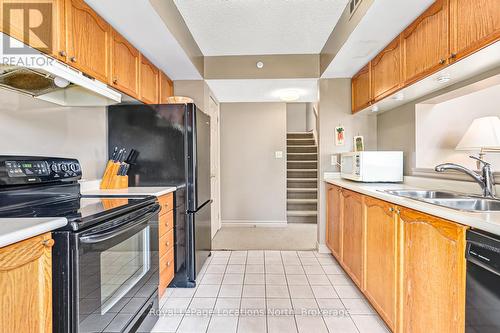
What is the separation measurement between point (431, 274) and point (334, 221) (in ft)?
5.38

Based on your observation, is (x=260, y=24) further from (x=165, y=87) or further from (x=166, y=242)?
(x=166, y=242)

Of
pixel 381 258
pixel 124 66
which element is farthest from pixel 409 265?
pixel 124 66

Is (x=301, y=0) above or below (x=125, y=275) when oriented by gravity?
above

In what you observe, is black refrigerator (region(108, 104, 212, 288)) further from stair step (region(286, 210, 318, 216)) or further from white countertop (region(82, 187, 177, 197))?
stair step (region(286, 210, 318, 216))

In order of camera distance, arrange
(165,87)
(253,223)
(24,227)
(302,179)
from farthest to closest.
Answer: (302,179)
(253,223)
(165,87)
(24,227)

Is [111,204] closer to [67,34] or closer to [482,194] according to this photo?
[67,34]

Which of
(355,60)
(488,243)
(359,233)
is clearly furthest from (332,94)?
(488,243)

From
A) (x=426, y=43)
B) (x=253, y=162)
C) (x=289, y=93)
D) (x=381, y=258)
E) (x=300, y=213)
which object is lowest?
(x=300, y=213)

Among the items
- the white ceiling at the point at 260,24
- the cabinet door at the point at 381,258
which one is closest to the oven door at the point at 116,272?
the cabinet door at the point at 381,258

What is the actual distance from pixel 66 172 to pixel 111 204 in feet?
1.51

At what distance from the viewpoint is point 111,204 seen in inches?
58.1

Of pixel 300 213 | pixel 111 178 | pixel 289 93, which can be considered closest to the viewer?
pixel 111 178

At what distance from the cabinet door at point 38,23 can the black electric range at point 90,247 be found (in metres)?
0.59

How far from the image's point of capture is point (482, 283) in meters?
0.96
